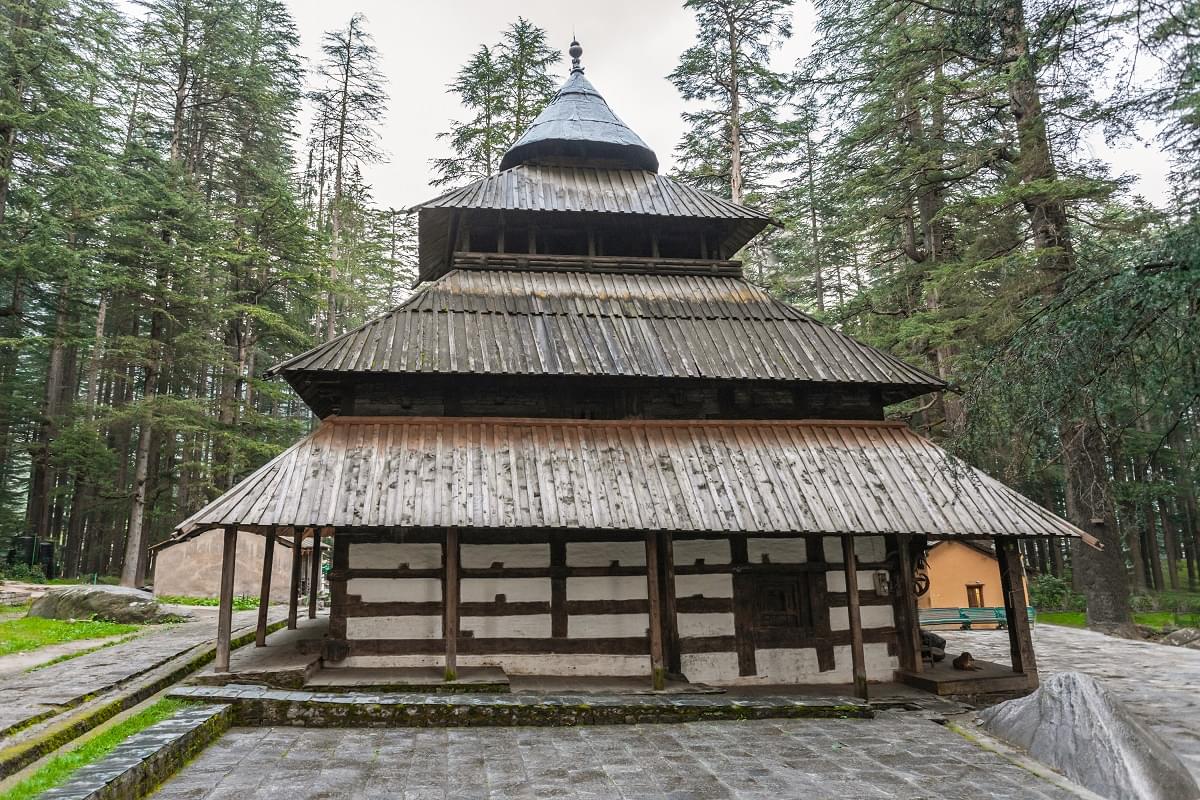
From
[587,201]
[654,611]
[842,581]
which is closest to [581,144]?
[587,201]

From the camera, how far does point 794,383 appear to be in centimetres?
1162

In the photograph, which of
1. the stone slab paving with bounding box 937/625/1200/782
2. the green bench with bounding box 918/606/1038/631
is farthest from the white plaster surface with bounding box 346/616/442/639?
the green bench with bounding box 918/606/1038/631

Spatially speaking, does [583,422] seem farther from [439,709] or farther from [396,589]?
[439,709]

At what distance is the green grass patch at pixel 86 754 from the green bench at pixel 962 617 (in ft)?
59.1

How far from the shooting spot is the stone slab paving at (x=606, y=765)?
19.7 feet

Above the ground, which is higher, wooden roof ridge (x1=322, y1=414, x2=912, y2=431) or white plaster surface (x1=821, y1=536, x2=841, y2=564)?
wooden roof ridge (x1=322, y1=414, x2=912, y2=431)

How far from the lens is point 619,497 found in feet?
32.4

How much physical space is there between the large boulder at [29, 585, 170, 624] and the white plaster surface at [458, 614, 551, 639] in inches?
430

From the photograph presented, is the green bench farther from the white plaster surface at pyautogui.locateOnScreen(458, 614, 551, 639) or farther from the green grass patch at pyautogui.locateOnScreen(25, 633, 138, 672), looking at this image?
the green grass patch at pyautogui.locateOnScreen(25, 633, 138, 672)

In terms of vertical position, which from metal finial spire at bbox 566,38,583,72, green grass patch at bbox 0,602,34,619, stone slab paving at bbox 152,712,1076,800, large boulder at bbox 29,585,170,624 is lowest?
stone slab paving at bbox 152,712,1076,800

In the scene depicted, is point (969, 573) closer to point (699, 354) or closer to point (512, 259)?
point (699, 354)

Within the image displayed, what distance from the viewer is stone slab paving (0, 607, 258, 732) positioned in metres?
7.62

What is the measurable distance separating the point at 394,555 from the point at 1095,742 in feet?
30.2

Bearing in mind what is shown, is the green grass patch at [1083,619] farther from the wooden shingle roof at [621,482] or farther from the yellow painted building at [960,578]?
the wooden shingle roof at [621,482]
